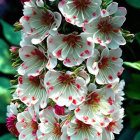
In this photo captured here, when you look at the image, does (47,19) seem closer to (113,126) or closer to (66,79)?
(66,79)

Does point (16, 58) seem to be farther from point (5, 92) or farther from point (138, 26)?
point (138, 26)

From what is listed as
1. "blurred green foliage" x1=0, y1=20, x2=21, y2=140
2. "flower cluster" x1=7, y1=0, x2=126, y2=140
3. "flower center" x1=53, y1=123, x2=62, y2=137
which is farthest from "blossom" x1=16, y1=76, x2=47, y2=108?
"blurred green foliage" x1=0, y1=20, x2=21, y2=140

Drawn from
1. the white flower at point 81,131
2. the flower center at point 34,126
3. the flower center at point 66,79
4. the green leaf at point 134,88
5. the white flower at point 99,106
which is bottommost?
the green leaf at point 134,88

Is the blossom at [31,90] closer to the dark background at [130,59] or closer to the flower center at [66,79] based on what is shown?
the flower center at [66,79]

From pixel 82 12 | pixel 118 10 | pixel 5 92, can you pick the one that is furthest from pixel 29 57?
pixel 5 92

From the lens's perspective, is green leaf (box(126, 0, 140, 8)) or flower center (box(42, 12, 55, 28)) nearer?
flower center (box(42, 12, 55, 28))

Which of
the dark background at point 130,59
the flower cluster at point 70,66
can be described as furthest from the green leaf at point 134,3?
the flower cluster at point 70,66

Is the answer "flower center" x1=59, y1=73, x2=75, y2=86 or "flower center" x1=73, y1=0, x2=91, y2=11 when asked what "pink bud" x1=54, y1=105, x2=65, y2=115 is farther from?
"flower center" x1=73, y1=0, x2=91, y2=11
